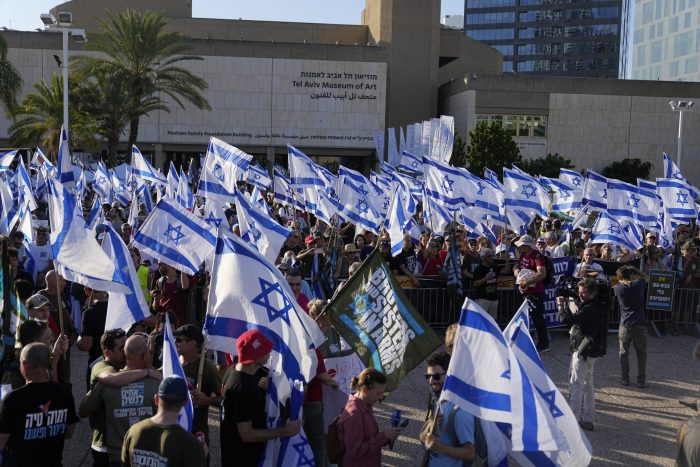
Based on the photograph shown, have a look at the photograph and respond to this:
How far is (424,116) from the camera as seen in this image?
211 ft

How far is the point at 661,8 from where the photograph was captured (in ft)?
306

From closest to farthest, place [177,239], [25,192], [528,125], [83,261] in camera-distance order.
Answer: [83,261]
[177,239]
[25,192]
[528,125]

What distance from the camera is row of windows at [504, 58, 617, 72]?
11275cm

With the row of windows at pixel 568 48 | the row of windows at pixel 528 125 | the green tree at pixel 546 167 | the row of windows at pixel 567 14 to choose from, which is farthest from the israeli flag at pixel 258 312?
the row of windows at pixel 568 48

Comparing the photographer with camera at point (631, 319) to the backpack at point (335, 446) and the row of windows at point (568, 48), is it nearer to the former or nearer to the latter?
the backpack at point (335, 446)

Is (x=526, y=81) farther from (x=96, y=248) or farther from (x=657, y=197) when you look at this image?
(x=96, y=248)

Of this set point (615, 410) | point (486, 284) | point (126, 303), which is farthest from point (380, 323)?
point (486, 284)

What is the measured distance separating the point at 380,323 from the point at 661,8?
9825 cm

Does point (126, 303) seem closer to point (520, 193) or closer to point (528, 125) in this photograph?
point (520, 193)

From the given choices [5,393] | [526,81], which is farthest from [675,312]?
[526,81]

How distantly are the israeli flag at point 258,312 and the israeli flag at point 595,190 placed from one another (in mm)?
13111

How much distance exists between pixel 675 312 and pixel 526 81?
4870cm

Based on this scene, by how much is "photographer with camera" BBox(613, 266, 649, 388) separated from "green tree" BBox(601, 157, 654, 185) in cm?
5061

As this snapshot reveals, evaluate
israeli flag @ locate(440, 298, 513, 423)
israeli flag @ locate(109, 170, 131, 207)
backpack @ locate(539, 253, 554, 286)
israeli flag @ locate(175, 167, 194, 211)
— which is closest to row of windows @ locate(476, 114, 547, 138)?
israeli flag @ locate(109, 170, 131, 207)
